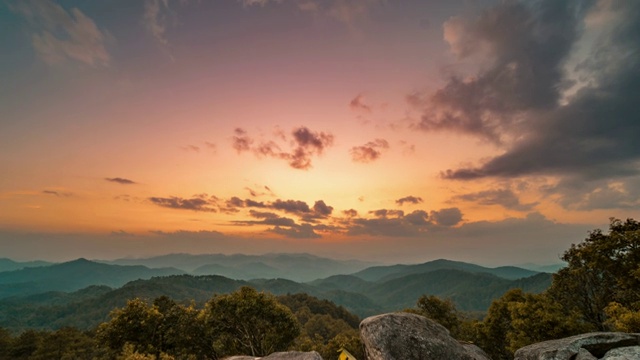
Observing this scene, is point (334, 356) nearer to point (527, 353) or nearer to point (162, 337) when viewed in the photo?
point (162, 337)

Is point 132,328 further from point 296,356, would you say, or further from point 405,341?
point 405,341

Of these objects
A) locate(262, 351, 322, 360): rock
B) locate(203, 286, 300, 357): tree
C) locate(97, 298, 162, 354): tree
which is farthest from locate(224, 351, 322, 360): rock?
locate(97, 298, 162, 354): tree

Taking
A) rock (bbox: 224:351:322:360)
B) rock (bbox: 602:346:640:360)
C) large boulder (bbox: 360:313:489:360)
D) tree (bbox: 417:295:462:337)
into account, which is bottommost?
tree (bbox: 417:295:462:337)

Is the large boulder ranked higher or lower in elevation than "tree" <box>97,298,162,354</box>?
higher

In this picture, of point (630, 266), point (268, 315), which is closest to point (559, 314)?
point (630, 266)

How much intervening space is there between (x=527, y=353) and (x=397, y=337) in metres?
8.61

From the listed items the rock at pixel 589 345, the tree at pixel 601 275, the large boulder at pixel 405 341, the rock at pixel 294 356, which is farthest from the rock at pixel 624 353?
the tree at pixel 601 275

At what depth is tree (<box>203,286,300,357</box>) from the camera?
141 ft

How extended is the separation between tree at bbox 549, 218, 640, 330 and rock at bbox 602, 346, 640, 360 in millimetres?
17588

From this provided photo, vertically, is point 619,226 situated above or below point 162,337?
above

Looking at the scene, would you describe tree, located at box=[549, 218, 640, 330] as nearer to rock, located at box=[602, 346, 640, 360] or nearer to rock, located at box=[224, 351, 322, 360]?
rock, located at box=[602, 346, 640, 360]

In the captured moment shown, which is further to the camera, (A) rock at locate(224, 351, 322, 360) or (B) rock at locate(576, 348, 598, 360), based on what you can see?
(A) rock at locate(224, 351, 322, 360)

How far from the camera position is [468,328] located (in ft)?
192

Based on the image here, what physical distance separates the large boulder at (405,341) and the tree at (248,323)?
1136 inches
